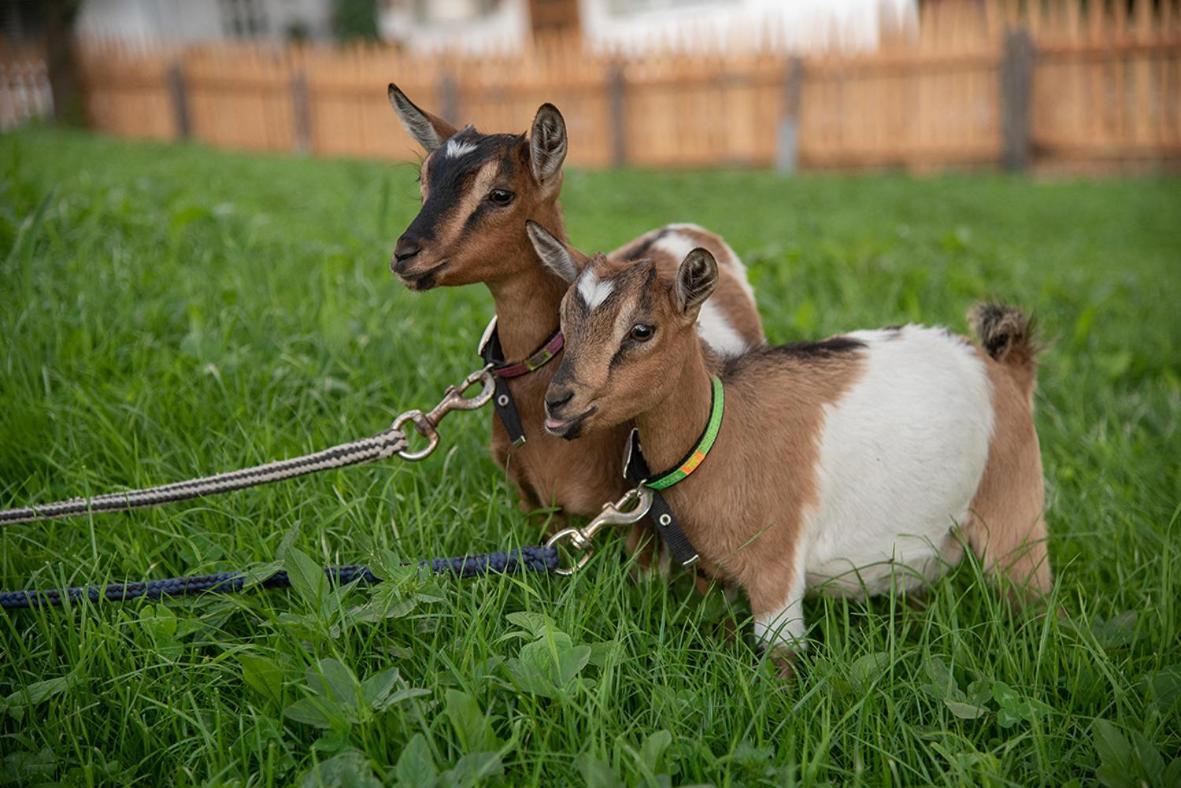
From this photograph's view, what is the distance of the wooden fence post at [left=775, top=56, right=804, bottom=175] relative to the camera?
12031 millimetres

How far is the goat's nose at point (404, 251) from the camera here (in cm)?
208

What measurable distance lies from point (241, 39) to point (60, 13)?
10.2 metres

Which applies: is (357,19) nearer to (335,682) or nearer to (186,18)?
(186,18)

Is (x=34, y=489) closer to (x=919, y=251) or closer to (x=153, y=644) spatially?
(x=153, y=644)

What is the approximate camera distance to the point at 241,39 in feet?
79.6

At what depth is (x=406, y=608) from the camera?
2002 millimetres

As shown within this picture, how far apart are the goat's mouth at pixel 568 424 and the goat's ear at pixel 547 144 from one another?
24.4 inches

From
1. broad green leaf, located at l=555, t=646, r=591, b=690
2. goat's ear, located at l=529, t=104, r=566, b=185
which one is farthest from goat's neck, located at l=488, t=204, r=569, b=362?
broad green leaf, located at l=555, t=646, r=591, b=690

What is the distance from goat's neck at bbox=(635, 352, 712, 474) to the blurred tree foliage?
21.4 meters

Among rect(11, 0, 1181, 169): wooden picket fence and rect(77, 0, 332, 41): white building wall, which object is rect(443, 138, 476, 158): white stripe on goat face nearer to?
rect(11, 0, 1181, 169): wooden picket fence

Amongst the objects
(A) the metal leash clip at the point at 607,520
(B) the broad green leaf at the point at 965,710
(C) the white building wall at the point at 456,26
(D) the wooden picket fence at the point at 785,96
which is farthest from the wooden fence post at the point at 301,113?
(B) the broad green leaf at the point at 965,710

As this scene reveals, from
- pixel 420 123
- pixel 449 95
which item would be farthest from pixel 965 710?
pixel 449 95

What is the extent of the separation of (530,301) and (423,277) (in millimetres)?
299

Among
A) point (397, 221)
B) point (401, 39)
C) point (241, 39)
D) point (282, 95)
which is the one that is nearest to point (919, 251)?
point (397, 221)
